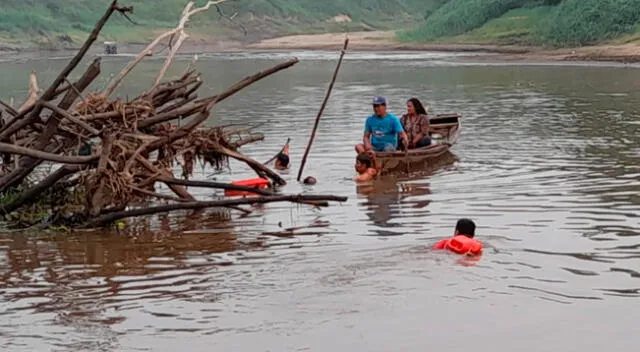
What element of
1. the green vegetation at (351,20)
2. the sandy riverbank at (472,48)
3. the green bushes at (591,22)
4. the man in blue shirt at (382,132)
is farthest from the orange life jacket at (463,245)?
the green bushes at (591,22)

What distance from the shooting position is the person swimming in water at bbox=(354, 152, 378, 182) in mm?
18031

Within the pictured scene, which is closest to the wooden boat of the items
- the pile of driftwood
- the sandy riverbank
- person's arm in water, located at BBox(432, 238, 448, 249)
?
the pile of driftwood

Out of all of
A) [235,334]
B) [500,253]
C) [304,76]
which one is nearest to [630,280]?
[500,253]

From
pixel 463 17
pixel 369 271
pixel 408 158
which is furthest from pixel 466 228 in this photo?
pixel 463 17

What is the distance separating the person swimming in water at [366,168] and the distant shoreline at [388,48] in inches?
1528

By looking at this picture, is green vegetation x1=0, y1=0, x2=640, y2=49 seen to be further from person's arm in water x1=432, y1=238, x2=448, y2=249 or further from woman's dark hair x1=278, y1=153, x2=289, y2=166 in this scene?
person's arm in water x1=432, y1=238, x2=448, y2=249

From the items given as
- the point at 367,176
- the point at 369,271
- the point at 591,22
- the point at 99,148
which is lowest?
the point at 369,271

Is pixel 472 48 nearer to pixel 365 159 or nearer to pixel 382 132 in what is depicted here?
pixel 382 132

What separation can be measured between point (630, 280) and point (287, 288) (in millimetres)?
3244

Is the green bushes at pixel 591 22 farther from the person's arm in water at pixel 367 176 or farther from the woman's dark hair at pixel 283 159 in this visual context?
the person's arm in water at pixel 367 176

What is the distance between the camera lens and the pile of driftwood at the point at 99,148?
42.8 ft

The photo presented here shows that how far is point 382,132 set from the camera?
1862 centimetres

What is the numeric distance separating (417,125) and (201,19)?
9925 centimetres

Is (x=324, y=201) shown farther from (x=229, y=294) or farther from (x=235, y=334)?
(x=235, y=334)
